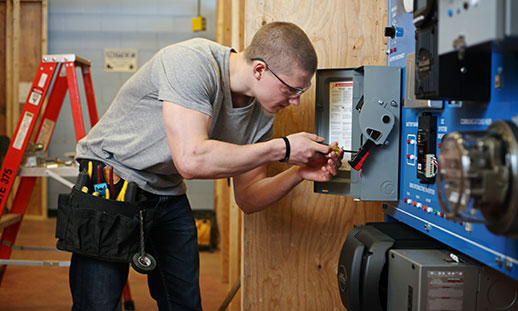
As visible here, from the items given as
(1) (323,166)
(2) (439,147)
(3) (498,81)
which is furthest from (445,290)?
(1) (323,166)

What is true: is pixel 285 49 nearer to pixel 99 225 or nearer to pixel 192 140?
pixel 192 140

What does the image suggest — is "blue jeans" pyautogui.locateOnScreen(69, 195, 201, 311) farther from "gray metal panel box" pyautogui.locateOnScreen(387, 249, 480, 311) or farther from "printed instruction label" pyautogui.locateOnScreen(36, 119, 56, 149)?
"printed instruction label" pyautogui.locateOnScreen(36, 119, 56, 149)

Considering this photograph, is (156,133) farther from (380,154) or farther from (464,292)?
(464,292)

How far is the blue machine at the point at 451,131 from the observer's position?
102cm

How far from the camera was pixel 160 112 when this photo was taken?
1.72 meters

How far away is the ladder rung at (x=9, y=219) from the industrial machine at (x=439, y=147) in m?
1.95

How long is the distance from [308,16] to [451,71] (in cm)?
101

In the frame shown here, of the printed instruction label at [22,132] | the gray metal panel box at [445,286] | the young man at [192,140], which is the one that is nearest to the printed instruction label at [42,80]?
the printed instruction label at [22,132]

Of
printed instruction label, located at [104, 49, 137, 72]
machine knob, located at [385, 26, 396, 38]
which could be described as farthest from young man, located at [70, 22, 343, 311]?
printed instruction label, located at [104, 49, 137, 72]

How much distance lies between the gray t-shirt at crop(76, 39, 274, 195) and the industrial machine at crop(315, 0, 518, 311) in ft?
1.05

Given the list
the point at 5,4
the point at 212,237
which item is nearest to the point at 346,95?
the point at 212,237

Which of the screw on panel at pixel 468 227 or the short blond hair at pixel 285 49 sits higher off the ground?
the short blond hair at pixel 285 49

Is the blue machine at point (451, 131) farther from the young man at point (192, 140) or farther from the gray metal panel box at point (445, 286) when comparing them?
the young man at point (192, 140)

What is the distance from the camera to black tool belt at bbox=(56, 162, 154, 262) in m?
1.67
